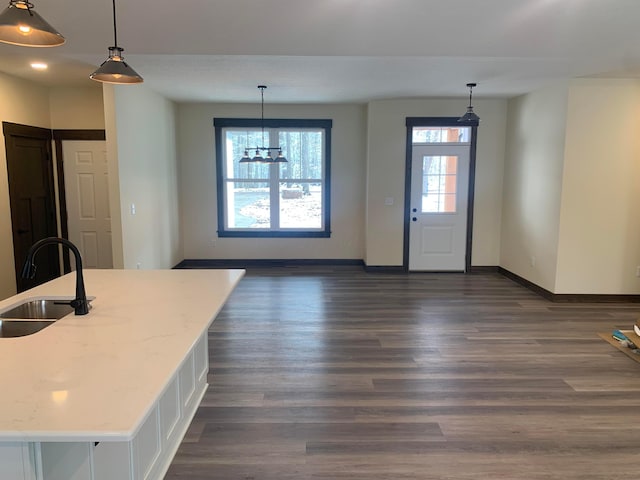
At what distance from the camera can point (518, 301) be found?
5395 mm

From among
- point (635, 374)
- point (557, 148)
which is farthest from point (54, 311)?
point (557, 148)

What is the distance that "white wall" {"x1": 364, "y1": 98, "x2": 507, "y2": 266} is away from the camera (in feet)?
22.0

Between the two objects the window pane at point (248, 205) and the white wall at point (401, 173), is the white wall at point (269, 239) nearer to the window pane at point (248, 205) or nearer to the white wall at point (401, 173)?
the window pane at point (248, 205)

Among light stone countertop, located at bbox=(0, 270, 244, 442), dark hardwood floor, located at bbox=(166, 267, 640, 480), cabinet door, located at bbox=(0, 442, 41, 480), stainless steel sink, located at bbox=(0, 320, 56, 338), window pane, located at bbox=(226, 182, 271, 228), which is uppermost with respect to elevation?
window pane, located at bbox=(226, 182, 271, 228)

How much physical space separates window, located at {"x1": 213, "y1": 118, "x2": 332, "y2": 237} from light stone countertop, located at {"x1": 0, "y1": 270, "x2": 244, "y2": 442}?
5.00 m

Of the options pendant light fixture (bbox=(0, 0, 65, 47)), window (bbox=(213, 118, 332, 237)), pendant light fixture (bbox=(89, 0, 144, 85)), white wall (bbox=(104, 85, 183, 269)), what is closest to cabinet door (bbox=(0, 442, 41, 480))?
pendant light fixture (bbox=(0, 0, 65, 47))

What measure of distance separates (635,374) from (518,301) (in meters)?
2.03

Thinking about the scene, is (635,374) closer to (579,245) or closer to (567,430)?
(567,430)

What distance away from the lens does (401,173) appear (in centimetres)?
684

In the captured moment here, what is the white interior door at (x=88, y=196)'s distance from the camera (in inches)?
221

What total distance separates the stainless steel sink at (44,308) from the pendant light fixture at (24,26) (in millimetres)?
1240

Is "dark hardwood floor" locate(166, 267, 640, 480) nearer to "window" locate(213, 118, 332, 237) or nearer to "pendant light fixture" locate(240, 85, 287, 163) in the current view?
"pendant light fixture" locate(240, 85, 287, 163)

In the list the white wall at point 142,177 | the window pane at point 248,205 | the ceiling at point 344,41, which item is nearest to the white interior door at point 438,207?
the ceiling at point 344,41

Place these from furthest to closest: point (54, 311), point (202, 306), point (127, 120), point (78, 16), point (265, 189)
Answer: point (265, 189) → point (127, 120) → point (78, 16) → point (54, 311) → point (202, 306)
